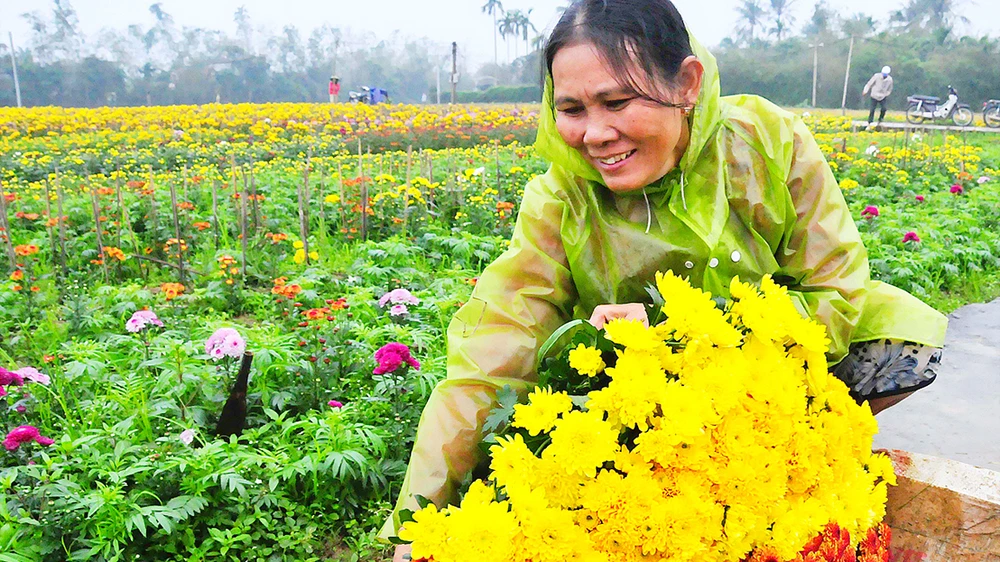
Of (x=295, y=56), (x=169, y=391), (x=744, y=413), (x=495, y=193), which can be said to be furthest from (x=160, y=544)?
(x=295, y=56)

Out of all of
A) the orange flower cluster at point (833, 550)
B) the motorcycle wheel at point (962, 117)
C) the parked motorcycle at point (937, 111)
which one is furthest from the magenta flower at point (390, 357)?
the motorcycle wheel at point (962, 117)

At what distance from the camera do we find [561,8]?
1.57 metres

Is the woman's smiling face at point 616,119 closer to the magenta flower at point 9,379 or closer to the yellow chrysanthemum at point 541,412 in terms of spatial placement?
the yellow chrysanthemum at point 541,412

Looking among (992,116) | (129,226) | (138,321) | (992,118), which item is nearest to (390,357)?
(138,321)

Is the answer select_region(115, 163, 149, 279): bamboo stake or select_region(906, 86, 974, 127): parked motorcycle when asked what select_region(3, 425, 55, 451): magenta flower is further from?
select_region(906, 86, 974, 127): parked motorcycle

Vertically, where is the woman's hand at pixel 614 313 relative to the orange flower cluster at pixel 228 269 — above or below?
above

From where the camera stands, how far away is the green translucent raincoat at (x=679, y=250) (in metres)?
1.59

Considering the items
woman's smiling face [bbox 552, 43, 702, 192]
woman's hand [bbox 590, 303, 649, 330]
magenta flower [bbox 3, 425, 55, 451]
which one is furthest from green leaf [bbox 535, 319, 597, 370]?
magenta flower [bbox 3, 425, 55, 451]

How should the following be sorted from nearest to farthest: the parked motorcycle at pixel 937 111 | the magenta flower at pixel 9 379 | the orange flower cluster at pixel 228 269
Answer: the magenta flower at pixel 9 379 → the orange flower cluster at pixel 228 269 → the parked motorcycle at pixel 937 111

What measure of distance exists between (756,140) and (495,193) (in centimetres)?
403

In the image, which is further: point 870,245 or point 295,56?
point 295,56

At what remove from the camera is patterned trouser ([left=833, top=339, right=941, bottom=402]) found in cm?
174

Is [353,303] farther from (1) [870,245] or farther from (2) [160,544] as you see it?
(1) [870,245]

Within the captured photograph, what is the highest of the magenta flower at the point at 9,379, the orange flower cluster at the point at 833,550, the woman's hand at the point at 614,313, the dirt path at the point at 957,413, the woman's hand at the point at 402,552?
the woman's hand at the point at 614,313
